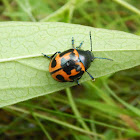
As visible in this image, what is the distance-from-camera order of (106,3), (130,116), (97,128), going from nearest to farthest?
(130,116), (97,128), (106,3)

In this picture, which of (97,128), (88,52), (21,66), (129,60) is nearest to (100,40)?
(88,52)

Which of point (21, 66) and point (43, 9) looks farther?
point (43, 9)

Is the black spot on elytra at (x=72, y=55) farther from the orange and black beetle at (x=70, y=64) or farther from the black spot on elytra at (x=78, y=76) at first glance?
the black spot on elytra at (x=78, y=76)

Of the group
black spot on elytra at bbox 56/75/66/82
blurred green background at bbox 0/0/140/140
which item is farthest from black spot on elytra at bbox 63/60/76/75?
blurred green background at bbox 0/0/140/140

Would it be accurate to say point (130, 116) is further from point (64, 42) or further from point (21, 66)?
point (21, 66)

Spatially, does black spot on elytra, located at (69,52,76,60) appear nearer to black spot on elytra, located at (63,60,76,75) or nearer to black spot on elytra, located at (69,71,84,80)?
black spot on elytra, located at (63,60,76,75)
